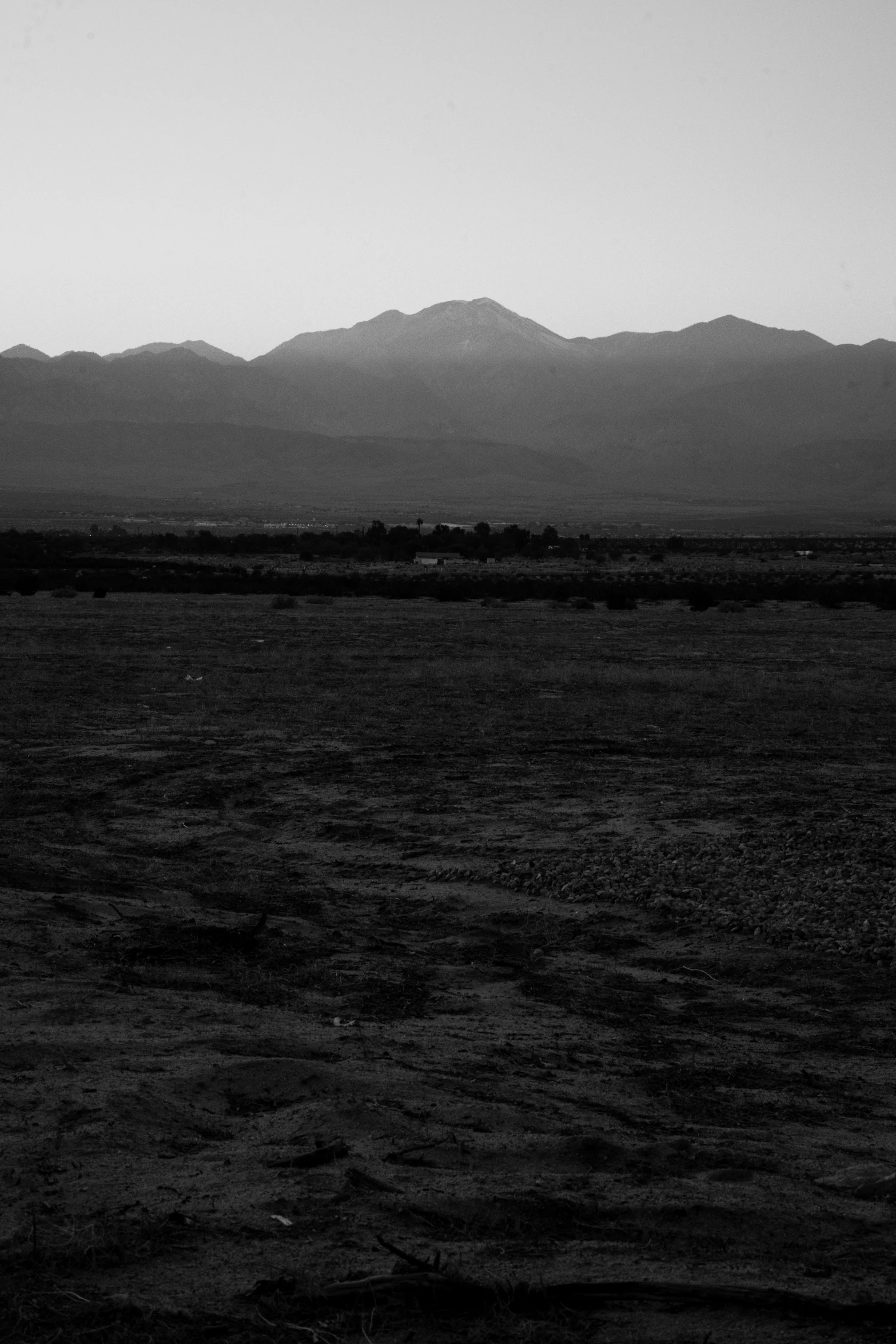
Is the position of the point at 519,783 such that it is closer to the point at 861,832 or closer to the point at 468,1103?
the point at 861,832

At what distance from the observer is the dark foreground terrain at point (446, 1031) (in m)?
4.19

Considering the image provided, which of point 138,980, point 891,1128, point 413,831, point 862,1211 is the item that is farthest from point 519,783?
point 862,1211

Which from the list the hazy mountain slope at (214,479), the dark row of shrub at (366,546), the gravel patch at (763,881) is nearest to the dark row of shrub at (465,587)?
the dark row of shrub at (366,546)

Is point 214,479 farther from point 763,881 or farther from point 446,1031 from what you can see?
point 446,1031

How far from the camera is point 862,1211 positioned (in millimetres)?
4832

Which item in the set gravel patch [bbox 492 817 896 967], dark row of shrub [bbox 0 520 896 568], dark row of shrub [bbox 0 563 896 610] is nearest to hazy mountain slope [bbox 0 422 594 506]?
dark row of shrub [bbox 0 520 896 568]

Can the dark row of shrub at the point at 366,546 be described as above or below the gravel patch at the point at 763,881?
above

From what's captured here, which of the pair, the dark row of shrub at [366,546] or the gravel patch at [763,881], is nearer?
the gravel patch at [763,881]

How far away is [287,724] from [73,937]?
31.9 feet

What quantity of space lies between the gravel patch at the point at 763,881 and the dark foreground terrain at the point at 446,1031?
0.03 m

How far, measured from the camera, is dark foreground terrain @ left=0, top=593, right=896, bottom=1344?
4191 mm

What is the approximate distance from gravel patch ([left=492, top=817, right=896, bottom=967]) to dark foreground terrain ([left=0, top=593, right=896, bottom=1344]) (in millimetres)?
35

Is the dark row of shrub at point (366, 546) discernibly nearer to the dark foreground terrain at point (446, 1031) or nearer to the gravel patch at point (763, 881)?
the dark foreground terrain at point (446, 1031)

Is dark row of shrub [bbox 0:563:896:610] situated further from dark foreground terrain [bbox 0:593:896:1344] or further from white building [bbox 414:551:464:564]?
dark foreground terrain [bbox 0:593:896:1344]
